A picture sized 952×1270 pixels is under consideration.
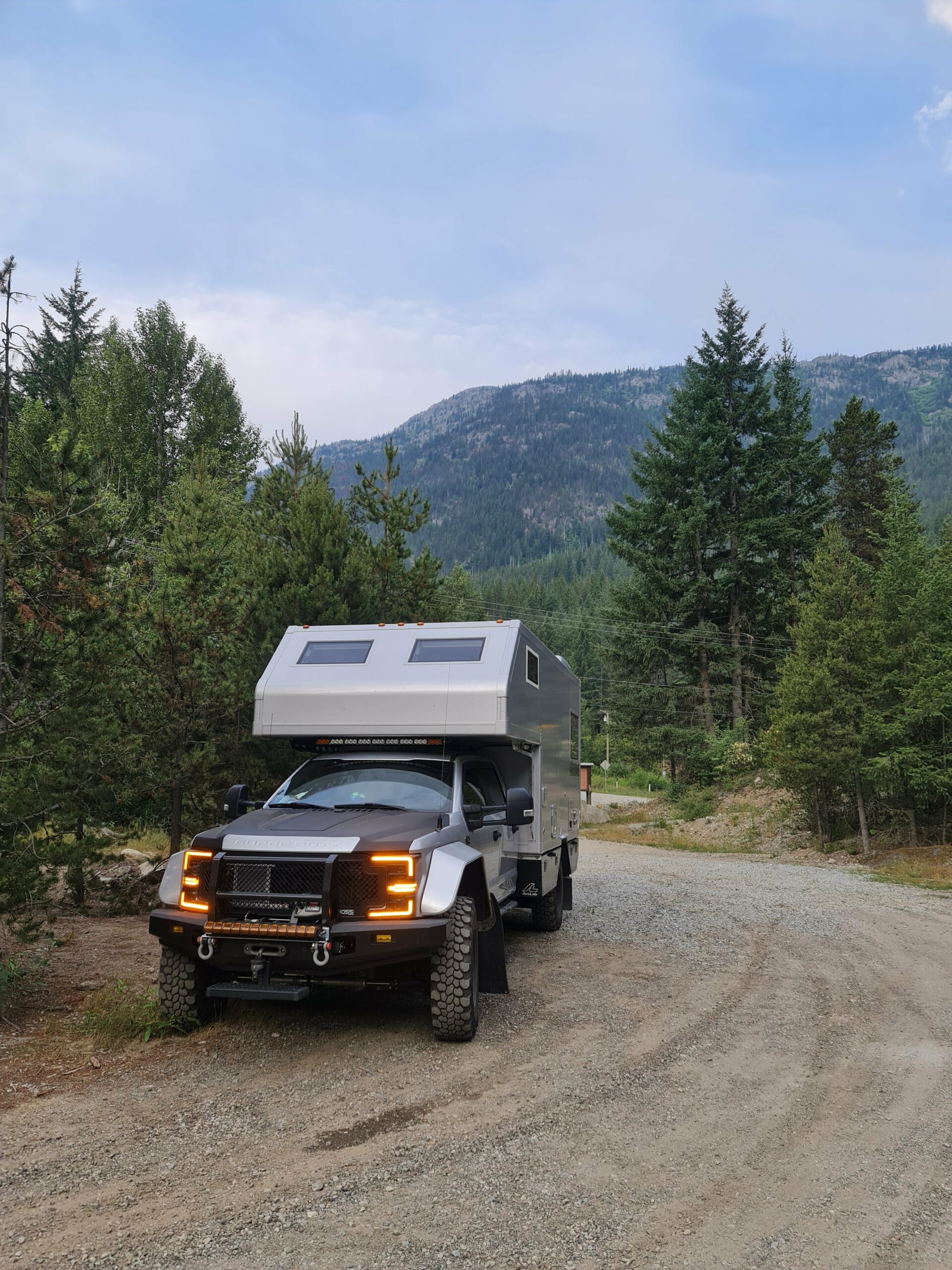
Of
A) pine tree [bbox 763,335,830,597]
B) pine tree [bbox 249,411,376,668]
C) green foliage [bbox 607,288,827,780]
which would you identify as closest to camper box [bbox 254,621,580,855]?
pine tree [bbox 249,411,376,668]

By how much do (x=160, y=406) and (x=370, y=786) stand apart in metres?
31.9

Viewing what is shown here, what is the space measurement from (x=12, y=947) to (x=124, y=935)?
1726 mm

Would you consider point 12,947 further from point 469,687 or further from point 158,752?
point 469,687

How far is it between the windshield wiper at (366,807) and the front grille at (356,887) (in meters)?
1.07

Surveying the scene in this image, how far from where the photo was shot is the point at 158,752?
1157 cm

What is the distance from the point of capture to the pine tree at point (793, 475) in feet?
127

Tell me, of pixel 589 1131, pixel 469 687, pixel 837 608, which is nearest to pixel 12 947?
pixel 469 687

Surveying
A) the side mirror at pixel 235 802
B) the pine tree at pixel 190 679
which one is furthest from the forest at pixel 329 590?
the side mirror at pixel 235 802

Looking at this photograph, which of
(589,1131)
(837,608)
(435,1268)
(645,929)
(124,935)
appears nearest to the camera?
(435,1268)

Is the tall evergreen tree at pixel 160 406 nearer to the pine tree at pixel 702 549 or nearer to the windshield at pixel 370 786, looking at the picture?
the pine tree at pixel 702 549

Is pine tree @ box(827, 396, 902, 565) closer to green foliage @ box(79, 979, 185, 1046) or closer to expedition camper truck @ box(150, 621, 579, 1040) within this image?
expedition camper truck @ box(150, 621, 579, 1040)

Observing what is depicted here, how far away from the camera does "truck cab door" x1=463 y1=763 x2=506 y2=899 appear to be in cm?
796

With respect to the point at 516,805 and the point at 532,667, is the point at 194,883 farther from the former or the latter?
the point at 532,667

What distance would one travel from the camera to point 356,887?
6164 millimetres
